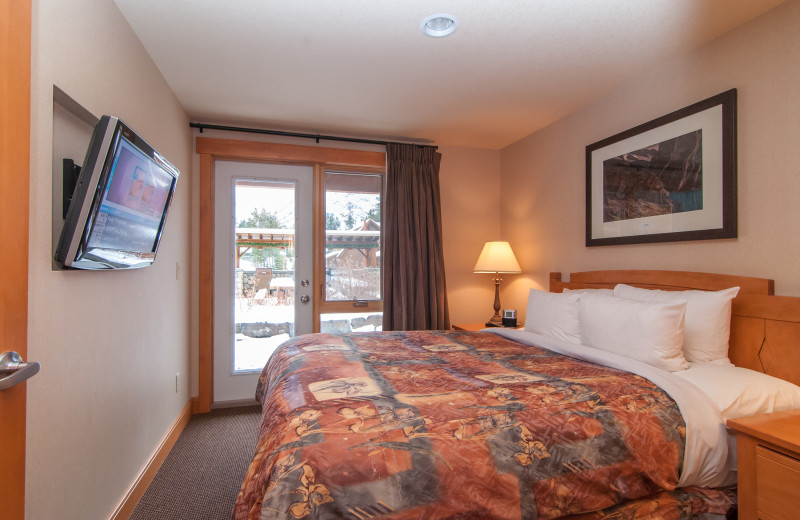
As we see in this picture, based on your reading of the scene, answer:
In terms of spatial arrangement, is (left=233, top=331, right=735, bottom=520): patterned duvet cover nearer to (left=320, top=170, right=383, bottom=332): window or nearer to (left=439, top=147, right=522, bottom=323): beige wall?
(left=320, top=170, right=383, bottom=332): window

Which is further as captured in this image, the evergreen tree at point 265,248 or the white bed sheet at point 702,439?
the evergreen tree at point 265,248

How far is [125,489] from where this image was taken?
1998mm

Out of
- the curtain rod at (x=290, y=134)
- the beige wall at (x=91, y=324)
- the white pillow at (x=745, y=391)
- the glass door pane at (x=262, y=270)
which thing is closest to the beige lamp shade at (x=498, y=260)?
the curtain rod at (x=290, y=134)

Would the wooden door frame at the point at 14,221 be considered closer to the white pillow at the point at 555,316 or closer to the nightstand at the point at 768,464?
the nightstand at the point at 768,464

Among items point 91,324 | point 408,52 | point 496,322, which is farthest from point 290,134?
point 496,322

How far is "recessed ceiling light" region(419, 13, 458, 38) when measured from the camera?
1.97 m

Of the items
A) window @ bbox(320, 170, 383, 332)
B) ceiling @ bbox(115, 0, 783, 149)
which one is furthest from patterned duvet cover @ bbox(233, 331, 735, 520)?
window @ bbox(320, 170, 383, 332)

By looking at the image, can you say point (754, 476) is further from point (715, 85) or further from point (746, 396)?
point (715, 85)

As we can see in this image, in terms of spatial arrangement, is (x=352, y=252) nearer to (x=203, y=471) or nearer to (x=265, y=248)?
(x=265, y=248)

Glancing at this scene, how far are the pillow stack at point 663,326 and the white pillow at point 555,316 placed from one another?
12 cm

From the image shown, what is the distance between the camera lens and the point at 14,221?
922 mm

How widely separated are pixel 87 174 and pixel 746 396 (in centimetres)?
257

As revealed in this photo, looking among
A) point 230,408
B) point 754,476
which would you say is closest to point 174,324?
point 230,408

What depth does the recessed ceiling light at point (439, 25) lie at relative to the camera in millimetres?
1972
